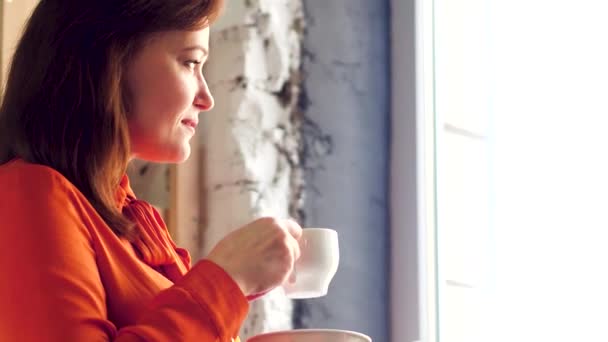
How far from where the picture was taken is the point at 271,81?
1.77 meters


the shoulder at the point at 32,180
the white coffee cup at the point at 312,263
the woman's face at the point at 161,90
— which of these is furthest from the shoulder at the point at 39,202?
the white coffee cup at the point at 312,263

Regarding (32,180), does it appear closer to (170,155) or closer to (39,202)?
(39,202)

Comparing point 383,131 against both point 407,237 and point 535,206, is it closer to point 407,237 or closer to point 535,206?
point 407,237

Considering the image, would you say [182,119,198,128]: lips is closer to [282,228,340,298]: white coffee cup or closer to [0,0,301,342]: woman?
[0,0,301,342]: woman

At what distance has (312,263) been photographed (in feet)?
3.42

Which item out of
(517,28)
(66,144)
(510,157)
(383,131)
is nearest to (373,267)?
(383,131)

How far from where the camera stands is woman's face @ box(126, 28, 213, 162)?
1010mm

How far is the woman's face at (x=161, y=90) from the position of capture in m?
1.01

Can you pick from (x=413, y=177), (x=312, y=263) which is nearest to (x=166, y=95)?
(x=312, y=263)

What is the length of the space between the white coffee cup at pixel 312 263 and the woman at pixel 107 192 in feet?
0.07

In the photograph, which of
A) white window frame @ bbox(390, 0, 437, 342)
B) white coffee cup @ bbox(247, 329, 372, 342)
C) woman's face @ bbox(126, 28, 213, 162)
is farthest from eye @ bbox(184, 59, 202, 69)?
white window frame @ bbox(390, 0, 437, 342)

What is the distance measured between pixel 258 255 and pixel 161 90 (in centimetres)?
22

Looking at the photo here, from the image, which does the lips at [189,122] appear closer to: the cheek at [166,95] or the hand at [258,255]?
the cheek at [166,95]

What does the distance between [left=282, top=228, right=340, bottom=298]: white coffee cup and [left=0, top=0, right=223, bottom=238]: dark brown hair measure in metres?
0.19
